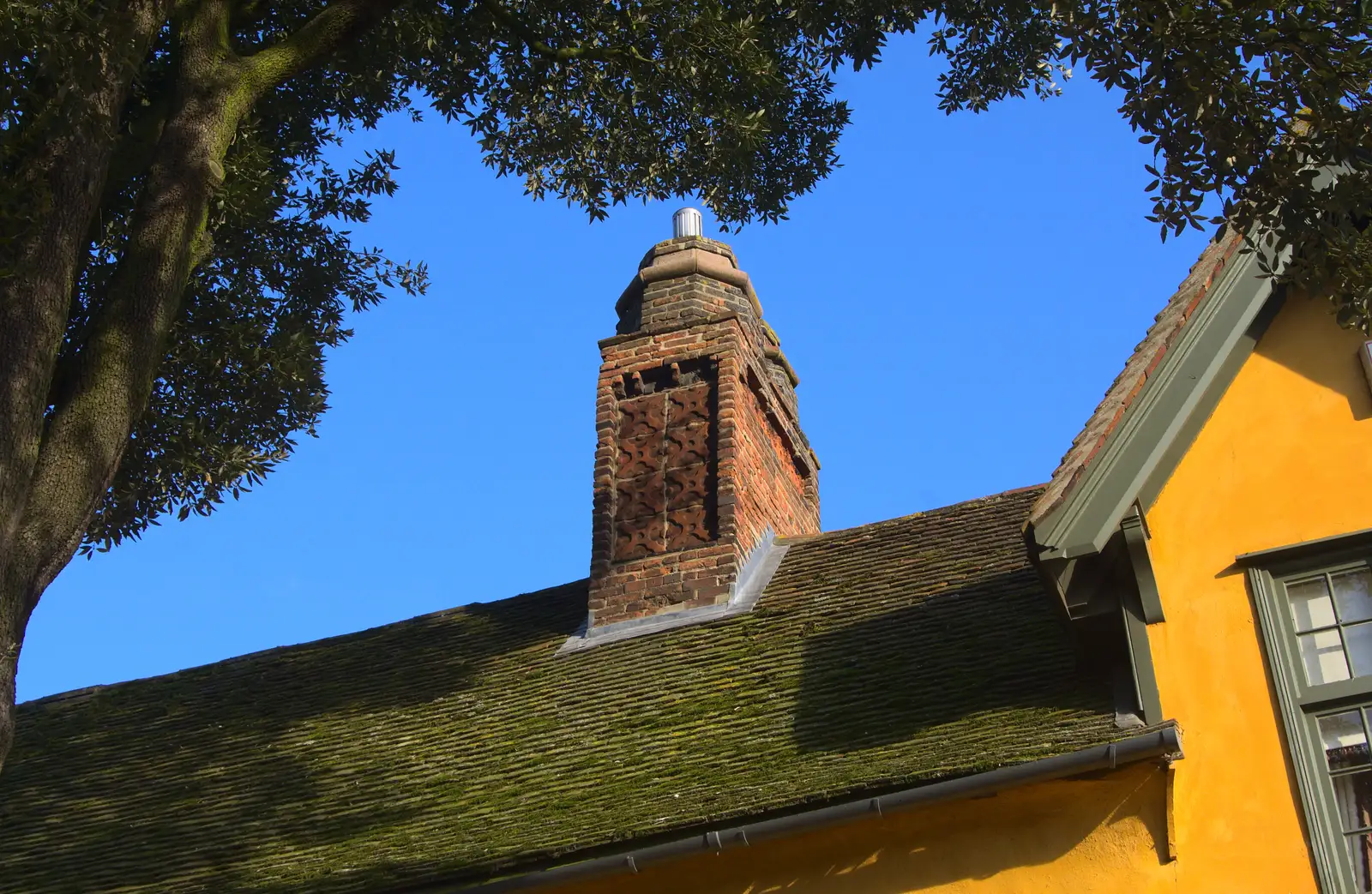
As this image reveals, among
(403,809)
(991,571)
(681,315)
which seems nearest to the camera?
(403,809)

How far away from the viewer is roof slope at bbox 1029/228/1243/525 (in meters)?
9.11

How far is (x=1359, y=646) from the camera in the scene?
852cm

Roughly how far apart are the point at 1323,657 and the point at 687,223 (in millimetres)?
7792

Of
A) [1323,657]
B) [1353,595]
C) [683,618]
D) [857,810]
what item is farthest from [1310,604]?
[683,618]

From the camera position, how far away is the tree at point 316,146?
26.6 feet

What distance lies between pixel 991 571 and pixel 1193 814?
11.5ft

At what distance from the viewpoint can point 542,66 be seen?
1212cm

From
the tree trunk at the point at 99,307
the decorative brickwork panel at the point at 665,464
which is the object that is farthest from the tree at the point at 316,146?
the decorative brickwork panel at the point at 665,464

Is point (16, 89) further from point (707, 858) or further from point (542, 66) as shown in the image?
point (707, 858)

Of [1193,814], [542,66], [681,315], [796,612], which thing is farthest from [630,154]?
[1193,814]

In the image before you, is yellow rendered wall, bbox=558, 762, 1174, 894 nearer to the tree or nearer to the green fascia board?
the green fascia board

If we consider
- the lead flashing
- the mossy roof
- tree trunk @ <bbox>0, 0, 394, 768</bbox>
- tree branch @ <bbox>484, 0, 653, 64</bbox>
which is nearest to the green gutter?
the mossy roof

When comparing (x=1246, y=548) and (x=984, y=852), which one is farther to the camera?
(x=1246, y=548)

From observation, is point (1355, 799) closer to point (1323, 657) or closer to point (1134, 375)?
point (1323, 657)
